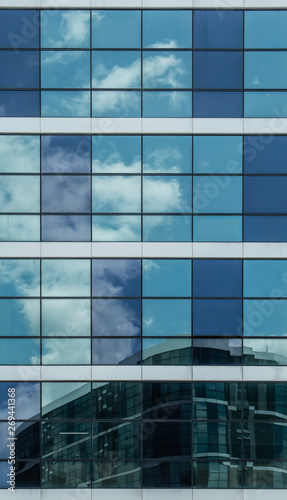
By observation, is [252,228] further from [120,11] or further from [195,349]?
[120,11]

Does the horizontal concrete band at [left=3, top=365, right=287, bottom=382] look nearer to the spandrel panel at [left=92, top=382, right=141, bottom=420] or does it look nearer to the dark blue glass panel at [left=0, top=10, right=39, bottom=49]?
the spandrel panel at [left=92, top=382, right=141, bottom=420]

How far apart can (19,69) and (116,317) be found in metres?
8.84

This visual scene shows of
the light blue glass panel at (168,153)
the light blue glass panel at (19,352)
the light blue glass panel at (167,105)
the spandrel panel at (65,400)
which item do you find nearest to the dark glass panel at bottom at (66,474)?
the spandrel panel at (65,400)

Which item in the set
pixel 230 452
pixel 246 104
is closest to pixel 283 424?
pixel 230 452

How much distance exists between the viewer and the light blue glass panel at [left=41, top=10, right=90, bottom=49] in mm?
13453

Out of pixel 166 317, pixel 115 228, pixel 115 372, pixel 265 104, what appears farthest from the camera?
pixel 265 104

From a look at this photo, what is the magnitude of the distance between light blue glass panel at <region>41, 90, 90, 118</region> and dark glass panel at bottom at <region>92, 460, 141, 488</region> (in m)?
11.4

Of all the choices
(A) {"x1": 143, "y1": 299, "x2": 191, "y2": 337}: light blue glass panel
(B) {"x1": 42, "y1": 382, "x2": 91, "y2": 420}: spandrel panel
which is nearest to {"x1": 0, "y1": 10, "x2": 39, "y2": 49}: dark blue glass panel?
(A) {"x1": 143, "y1": 299, "x2": 191, "y2": 337}: light blue glass panel

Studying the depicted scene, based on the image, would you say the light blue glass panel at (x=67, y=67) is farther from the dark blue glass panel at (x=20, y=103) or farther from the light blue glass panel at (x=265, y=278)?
the light blue glass panel at (x=265, y=278)

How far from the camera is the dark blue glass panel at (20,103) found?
13.4 meters

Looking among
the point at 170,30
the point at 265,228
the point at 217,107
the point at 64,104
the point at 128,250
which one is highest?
the point at 170,30

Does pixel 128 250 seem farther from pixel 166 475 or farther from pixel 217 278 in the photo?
pixel 166 475

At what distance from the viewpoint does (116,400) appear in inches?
510

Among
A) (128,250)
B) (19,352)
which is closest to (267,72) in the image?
(128,250)
